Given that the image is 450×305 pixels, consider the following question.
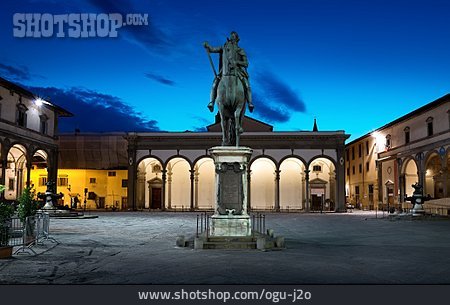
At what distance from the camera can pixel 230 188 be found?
11117 mm

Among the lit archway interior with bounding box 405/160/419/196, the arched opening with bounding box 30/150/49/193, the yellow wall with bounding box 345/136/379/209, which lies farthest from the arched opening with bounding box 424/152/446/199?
the arched opening with bounding box 30/150/49/193

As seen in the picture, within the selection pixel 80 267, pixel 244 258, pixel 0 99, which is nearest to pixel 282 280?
pixel 244 258

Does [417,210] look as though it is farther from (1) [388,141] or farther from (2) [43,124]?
(2) [43,124]

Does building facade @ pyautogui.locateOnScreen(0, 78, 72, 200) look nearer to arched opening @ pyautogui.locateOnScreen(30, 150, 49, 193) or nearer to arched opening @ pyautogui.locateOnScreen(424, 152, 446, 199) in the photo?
arched opening @ pyautogui.locateOnScreen(30, 150, 49, 193)

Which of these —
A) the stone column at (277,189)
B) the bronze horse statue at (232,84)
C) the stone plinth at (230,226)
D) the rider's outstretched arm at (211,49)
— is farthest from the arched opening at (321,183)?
the stone plinth at (230,226)

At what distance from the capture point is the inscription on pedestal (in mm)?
11039

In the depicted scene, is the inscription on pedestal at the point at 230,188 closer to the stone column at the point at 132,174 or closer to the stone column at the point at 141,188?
the stone column at the point at 132,174

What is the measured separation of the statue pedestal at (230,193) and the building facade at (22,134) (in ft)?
91.1

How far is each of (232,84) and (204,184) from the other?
3341cm

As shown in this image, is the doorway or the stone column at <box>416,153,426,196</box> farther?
the doorway

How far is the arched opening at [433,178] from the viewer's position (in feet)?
123

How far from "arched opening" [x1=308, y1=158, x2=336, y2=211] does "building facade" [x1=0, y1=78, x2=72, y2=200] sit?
26.4 m

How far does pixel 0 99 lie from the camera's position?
109ft

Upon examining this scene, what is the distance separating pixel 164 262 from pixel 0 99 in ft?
100.0
